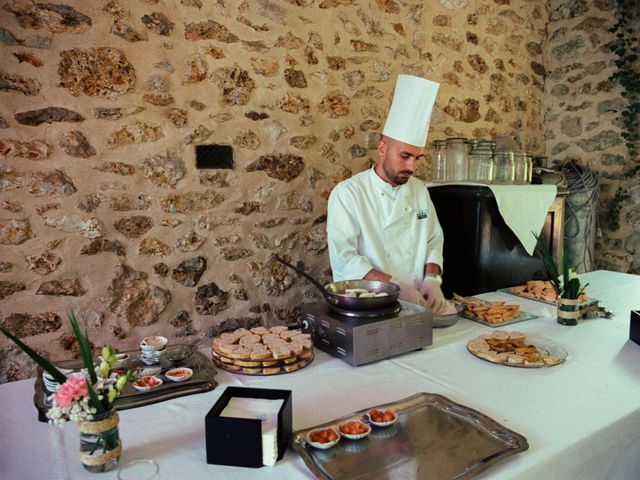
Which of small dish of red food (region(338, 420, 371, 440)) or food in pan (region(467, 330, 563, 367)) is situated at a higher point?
small dish of red food (region(338, 420, 371, 440))

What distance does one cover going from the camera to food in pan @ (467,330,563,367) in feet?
4.95

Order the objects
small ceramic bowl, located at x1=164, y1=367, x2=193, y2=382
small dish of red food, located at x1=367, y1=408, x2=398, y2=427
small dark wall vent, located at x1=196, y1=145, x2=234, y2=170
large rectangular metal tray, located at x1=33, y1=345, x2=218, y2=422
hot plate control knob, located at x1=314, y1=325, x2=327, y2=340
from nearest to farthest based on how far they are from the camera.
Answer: small dish of red food, located at x1=367, y1=408, x2=398, y2=427
large rectangular metal tray, located at x1=33, y1=345, x2=218, y2=422
small ceramic bowl, located at x1=164, y1=367, x2=193, y2=382
hot plate control knob, located at x1=314, y1=325, x2=327, y2=340
small dark wall vent, located at x1=196, y1=145, x2=234, y2=170

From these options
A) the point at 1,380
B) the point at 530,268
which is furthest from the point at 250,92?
the point at 530,268

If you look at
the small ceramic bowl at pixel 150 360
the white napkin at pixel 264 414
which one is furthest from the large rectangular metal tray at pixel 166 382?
the white napkin at pixel 264 414

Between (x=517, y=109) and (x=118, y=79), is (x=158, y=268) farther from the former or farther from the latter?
(x=517, y=109)

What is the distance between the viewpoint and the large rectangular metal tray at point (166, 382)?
4.01 ft

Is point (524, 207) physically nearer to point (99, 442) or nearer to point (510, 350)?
Result: point (510, 350)

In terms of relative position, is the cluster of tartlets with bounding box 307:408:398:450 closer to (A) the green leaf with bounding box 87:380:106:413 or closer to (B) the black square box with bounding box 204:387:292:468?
(B) the black square box with bounding box 204:387:292:468

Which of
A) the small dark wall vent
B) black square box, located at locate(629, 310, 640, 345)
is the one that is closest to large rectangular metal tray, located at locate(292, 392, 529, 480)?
black square box, located at locate(629, 310, 640, 345)

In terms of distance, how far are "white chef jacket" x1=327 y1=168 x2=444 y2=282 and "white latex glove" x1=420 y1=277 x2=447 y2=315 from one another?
168mm

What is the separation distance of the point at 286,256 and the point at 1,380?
1.51 meters

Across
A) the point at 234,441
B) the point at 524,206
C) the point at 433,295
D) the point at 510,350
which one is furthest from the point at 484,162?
the point at 234,441

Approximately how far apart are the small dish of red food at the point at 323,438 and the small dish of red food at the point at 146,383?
1.56ft

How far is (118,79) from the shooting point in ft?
7.51
